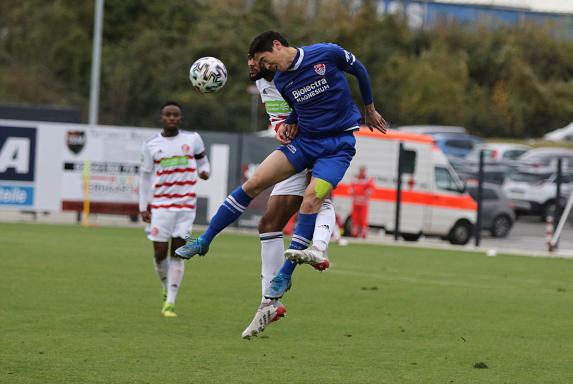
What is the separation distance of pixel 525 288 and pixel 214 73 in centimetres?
1070

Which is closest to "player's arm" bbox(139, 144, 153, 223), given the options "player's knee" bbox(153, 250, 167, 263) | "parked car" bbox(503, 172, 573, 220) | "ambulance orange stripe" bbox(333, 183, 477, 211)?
"player's knee" bbox(153, 250, 167, 263)

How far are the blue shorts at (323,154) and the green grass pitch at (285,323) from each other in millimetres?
1801

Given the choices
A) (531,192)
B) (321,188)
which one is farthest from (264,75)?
(531,192)

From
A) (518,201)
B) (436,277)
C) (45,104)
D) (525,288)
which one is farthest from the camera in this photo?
(45,104)

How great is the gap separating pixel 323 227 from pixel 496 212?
2527 centimetres

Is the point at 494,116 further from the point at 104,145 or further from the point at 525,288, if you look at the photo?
the point at 525,288

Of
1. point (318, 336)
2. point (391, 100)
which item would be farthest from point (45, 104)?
point (318, 336)

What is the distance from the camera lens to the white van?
32719mm

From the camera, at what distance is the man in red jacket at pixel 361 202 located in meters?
31.6

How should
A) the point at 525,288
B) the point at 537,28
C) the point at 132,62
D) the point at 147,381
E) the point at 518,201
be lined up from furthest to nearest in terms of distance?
1. the point at 537,28
2. the point at 132,62
3. the point at 518,201
4. the point at 525,288
5. the point at 147,381

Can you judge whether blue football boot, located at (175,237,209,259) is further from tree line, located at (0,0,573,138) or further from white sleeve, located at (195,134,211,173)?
tree line, located at (0,0,573,138)

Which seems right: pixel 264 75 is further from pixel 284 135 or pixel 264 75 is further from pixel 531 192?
pixel 531 192

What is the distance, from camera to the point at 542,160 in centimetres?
4806

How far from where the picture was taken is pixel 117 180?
32.8 metres
